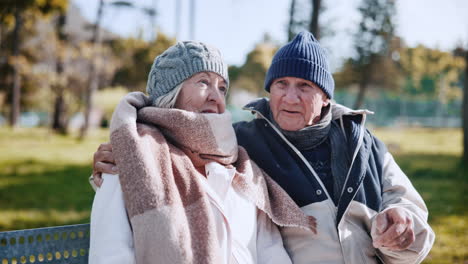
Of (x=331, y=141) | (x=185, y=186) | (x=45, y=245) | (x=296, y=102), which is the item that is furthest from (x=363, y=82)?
(x=45, y=245)

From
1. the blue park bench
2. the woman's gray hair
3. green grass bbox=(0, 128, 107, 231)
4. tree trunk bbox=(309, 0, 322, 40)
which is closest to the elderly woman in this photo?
the woman's gray hair

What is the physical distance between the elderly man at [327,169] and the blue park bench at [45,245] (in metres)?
0.46

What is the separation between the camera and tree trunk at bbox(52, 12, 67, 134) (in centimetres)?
1676

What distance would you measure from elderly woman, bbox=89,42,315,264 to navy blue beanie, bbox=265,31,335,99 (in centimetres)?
36

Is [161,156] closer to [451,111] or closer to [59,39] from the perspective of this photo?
[59,39]

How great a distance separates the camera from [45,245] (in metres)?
2.01

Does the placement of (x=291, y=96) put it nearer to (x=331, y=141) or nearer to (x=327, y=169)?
(x=331, y=141)

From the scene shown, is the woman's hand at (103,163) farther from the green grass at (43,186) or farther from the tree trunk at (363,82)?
the tree trunk at (363,82)

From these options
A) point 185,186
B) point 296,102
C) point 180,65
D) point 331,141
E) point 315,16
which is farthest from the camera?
point 315,16

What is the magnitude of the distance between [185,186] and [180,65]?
0.65 meters

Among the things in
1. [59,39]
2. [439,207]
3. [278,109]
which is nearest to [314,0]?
[439,207]

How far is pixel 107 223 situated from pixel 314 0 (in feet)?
19.2

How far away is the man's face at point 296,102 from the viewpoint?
2414 millimetres

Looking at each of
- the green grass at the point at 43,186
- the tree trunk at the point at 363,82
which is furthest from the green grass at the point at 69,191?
the tree trunk at the point at 363,82
